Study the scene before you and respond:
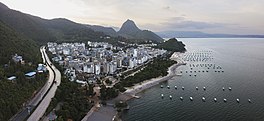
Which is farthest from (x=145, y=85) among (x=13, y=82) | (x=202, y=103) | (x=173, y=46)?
(x=173, y=46)

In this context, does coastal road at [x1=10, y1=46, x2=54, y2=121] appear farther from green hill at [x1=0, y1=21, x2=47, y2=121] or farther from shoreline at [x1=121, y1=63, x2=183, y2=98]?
shoreline at [x1=121, y1=63, x2=183, y2=98]

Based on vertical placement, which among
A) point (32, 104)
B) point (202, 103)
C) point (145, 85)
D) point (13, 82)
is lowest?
point (202, 103)

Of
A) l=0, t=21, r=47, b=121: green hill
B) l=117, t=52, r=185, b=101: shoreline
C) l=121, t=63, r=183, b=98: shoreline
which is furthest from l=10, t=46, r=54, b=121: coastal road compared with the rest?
l=121, t=63, r=183, b=98: shoreline

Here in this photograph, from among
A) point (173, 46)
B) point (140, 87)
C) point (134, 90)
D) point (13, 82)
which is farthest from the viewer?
point (173, 46)

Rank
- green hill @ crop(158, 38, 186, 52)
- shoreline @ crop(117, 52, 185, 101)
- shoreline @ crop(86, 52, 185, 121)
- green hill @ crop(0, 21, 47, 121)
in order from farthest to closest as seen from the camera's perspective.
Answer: green hill @ crop(158, 38, 186, 52) < shoreline @ crop(117, 52, 185, 101) < shoreline @ crop(86, 52, 185, 121) < green hill @ crop(0, 21, 47, 121)

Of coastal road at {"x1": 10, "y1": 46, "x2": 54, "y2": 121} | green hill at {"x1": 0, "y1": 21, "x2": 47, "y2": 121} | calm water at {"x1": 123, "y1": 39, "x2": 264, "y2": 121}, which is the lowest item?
calm water at {"x1": 123, "y1": 39, "x2": 264, "y2": 121}

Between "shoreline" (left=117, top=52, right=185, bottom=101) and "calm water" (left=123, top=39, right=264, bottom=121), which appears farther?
"shoreline" (left=117, top=52, right=185, bottom=101)

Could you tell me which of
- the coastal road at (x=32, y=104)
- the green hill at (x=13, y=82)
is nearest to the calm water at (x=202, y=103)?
the coastal road at (x=32, y=104)

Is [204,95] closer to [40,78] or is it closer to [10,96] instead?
[40,78]

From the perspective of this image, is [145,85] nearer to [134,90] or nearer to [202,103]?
[134,90]

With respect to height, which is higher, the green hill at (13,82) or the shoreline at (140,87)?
the green hill at (13,82)

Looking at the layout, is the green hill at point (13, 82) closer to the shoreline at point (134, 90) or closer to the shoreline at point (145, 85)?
the shoreline at point (134, 90)
